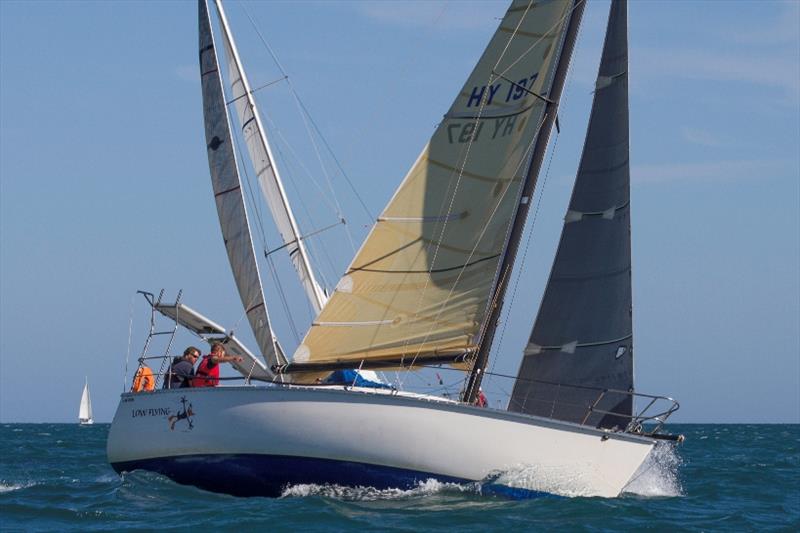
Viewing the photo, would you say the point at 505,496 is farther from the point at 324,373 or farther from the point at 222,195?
the point at 222,195

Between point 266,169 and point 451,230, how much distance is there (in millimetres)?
10591

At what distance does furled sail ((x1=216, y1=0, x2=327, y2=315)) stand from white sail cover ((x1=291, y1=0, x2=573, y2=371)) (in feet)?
30.7

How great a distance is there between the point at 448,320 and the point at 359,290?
3.84ft

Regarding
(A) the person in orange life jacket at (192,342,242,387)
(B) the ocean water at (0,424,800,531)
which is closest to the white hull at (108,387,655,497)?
(B) the ocean water at (0,424,800,531)

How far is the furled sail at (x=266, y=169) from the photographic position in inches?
1044

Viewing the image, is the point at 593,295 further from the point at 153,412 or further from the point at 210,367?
the point at 153,412

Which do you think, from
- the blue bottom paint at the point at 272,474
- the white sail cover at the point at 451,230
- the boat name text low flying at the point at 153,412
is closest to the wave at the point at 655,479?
the white sail cover at the point at 451,230

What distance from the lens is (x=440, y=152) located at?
1725 centimetres

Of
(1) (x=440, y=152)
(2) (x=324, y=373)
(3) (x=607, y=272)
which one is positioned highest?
(1) (x=440, y=152)

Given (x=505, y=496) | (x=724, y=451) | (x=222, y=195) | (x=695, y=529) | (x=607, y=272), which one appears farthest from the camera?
(x=724, y=451)

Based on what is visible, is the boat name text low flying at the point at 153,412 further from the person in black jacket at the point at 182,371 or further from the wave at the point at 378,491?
the wave at the point at 378,491

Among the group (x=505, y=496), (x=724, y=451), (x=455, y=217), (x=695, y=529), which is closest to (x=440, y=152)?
(x=455, y=217)

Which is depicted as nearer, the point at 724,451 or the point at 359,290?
the point at 359,290

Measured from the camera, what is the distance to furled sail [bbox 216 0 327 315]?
26.5m
